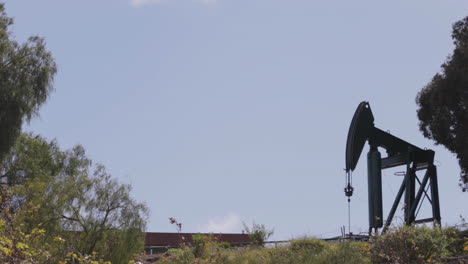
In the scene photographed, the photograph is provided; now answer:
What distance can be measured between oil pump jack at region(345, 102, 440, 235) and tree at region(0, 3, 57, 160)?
13.5m

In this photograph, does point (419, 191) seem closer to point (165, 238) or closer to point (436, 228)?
point (436, 228)

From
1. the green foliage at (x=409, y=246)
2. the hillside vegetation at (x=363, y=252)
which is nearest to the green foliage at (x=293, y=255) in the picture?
the hillside vegetation at (x=363, y=252)

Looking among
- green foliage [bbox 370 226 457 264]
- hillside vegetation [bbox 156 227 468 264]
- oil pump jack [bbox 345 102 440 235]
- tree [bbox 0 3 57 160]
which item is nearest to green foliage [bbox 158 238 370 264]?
hillside vegetation [bbox 156 227 468 264]

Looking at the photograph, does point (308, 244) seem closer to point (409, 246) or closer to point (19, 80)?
point (409, 246)

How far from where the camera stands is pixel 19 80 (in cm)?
3041

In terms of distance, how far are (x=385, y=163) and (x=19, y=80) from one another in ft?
50.4

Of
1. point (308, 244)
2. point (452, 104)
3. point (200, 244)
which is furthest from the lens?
point (452, 104)

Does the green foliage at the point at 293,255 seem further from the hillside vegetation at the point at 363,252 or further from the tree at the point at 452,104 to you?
the tree at the point at 452,104

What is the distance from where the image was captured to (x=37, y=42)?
32.0 meters

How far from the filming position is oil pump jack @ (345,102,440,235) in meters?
24.9

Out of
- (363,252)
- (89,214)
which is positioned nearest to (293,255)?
(363,252)

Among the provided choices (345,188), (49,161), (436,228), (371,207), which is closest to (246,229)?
(345,188)

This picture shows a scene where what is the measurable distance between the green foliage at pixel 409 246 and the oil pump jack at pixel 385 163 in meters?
7.97

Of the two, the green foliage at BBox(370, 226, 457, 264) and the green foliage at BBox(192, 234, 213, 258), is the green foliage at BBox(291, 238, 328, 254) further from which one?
the green foliage at BBox(370, 226, 457, 264)
